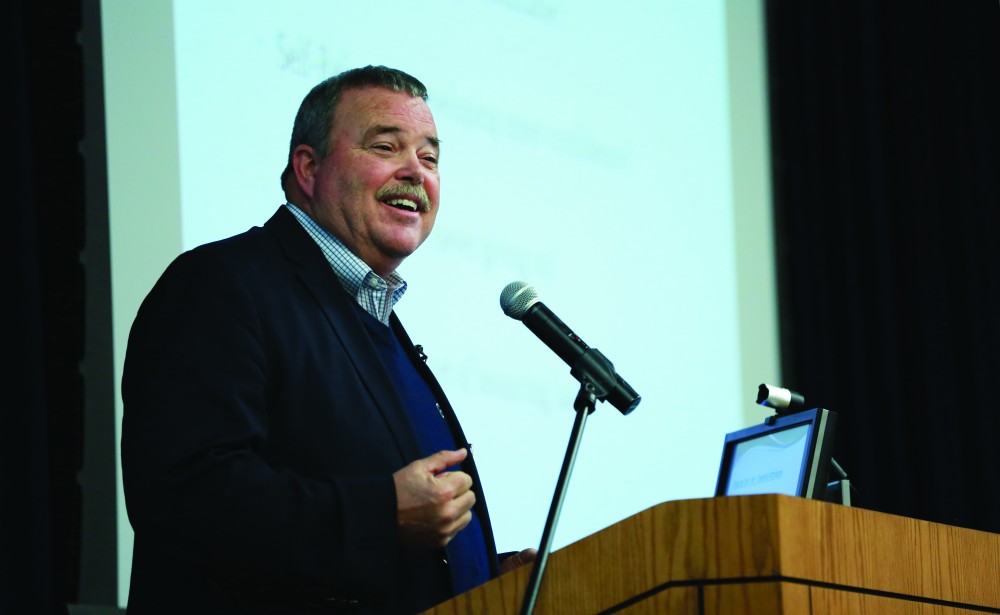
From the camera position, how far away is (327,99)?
242 cm

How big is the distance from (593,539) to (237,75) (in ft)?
6.00

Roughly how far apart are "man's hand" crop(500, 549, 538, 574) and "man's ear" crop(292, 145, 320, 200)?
2.63 feet

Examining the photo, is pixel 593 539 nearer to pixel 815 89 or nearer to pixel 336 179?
pixel 336 179

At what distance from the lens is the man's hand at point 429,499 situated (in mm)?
1716

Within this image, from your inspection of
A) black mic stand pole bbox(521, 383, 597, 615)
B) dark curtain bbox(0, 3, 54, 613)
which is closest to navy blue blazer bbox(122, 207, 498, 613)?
black mic stand pole bbox(521, 383, 597, 615)

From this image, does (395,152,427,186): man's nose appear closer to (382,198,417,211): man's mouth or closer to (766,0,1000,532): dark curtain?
(382,198,417,211): man's mouth

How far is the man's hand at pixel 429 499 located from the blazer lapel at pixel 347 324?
0.85ft

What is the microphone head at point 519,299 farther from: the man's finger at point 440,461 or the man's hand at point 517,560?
the man's hand at point 517,560

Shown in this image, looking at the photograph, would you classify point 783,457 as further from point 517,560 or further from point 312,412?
point 312,412

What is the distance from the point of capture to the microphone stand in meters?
1.51

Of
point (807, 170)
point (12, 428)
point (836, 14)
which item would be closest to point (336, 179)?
point (12, 428)

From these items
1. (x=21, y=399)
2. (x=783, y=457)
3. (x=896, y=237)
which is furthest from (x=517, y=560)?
(x=896, y=237)

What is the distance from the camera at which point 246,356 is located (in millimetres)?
1846

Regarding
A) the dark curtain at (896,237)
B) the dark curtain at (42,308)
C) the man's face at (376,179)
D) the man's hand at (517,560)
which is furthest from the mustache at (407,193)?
the dark curtain at (896,237)
